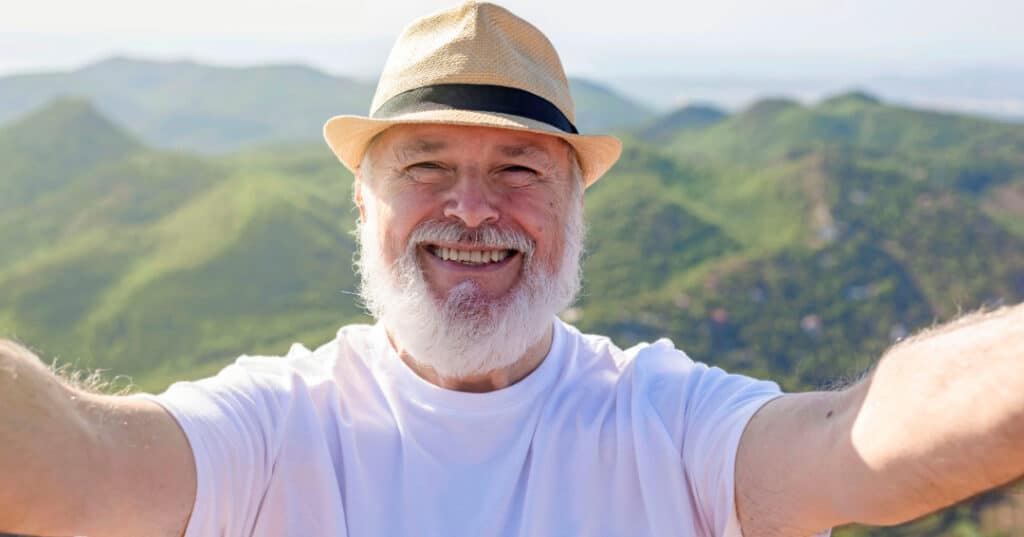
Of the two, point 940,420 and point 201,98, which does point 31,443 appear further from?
point 201,98

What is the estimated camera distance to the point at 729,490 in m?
2.07

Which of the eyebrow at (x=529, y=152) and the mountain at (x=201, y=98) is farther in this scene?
the mountain at (x=201, y=98)

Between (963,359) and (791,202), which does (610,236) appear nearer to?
(791,202)

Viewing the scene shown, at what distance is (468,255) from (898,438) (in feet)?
3.96

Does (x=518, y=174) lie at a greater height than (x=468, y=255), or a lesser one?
greater

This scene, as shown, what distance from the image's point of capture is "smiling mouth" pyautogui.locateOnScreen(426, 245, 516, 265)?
2566 mm

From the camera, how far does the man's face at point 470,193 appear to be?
2.52m

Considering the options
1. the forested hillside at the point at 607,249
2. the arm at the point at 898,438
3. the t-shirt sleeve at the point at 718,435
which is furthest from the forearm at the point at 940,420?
the forested hillside at the point at 607,249

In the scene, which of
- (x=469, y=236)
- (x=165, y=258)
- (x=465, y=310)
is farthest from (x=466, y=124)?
(x=165, y=258)

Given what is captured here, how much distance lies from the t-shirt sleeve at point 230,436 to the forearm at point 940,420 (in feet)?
4.05

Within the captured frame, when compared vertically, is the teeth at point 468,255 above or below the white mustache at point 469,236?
below

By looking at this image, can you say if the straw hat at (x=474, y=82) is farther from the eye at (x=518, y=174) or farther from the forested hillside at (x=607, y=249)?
the forested hillside at (x=607, y=249)

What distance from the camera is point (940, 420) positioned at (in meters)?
1.64

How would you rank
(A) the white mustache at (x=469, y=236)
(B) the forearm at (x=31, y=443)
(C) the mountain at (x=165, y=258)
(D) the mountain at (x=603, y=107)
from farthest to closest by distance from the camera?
(D) the mountain at (x=603, y=107) → (C) the mountain at (x=165, y=258) → (A) the white mustache at (x=469, y=236) → (B) the forearm at (x=31, y=443)
